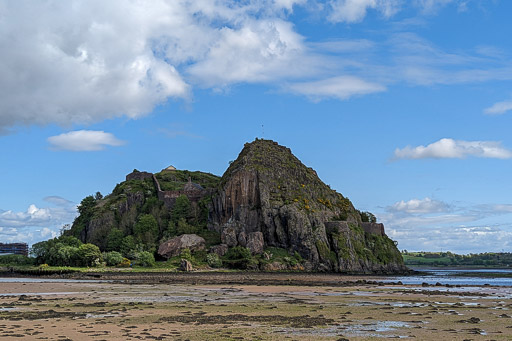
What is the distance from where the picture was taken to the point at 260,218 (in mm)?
137750

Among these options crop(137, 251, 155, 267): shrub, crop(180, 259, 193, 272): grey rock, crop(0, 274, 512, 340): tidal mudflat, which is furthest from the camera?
crop(137, 251, 155, 267): shrub

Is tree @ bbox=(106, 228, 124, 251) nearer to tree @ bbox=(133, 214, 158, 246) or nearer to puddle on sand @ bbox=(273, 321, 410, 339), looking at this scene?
tree @ bbox=(133, 214, 158, 246)

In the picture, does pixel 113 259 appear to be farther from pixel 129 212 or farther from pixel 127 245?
pixel 129 212

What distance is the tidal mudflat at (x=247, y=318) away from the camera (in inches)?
1264

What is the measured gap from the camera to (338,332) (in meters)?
33.4

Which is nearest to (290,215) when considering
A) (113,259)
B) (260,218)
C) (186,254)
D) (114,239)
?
(260,218)

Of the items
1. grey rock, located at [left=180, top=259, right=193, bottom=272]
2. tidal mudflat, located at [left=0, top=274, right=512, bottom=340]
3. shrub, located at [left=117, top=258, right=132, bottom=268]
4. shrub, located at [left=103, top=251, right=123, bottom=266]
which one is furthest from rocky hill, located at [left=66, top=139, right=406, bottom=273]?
tidal mudflat, located at [left=0, top=274, right=512, bottom=340]

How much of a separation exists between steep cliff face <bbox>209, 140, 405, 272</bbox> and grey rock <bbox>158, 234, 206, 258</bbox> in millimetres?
7091

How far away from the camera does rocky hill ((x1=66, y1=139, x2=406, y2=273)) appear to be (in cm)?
13475

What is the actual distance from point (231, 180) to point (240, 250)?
854 inches

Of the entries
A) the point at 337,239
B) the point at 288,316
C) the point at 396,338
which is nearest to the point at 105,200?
the point at 337,239

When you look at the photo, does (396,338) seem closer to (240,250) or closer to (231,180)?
A: (240,250)

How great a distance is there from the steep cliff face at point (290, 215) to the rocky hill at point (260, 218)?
236 millimetres

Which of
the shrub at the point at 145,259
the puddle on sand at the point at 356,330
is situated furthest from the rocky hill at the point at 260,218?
the puddle on sand at the point at 356,330
